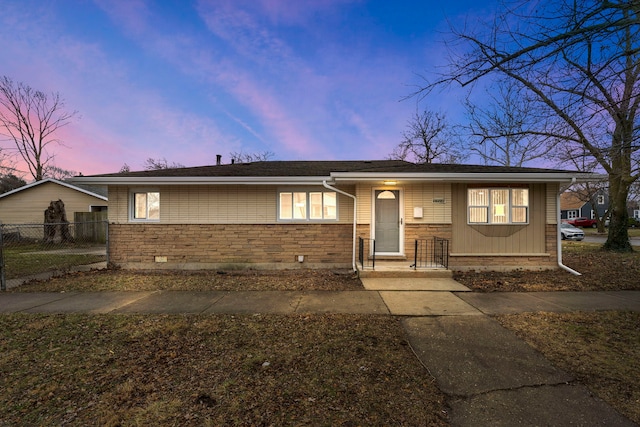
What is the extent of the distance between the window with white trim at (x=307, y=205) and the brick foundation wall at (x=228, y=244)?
11.5 inches

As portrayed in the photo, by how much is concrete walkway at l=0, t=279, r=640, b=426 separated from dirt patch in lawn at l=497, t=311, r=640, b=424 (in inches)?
6.4

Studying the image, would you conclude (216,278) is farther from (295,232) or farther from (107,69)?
(107,69)

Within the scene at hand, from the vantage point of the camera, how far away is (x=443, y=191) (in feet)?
25.1

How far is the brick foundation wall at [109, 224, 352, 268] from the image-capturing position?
795 centimetres

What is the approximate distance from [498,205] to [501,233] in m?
0.80

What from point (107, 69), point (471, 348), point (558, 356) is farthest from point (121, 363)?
point (107, 69)

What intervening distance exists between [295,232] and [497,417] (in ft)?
20.6

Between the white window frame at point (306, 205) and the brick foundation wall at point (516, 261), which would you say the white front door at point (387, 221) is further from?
the brick foundation wall at point (516, 261)

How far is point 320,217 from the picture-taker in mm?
8062

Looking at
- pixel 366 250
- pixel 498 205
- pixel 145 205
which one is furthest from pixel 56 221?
pixel 498 205

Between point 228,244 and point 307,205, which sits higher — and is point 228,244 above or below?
below

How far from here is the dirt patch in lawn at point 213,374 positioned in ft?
7.09

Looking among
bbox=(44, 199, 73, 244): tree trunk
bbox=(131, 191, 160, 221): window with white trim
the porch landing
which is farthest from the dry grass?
bbox=(44, 199, 73, 244): tree trunk

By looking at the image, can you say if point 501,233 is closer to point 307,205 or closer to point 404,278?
point 404,278
